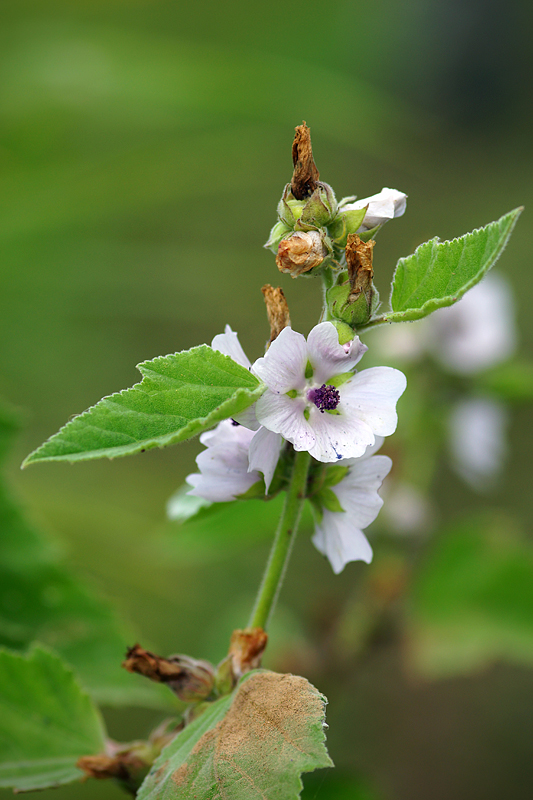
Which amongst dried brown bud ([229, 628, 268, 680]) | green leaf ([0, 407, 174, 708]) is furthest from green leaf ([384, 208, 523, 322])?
green leaf ([0, 407, 174, 708])

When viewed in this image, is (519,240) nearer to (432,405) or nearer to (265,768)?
(432,405)

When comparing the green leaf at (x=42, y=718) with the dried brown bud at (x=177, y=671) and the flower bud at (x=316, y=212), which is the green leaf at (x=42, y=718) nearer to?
the dried brown bud at (x=177, y=671)

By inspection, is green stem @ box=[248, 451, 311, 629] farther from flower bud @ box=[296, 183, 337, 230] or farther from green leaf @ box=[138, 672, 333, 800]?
flower bud @ box=[296, 183, 337, 230]

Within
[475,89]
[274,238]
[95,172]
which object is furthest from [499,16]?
[274,238]

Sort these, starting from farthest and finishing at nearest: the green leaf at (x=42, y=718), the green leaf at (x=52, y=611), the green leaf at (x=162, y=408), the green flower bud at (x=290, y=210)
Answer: the green leaf at (x=52, y=611) < the green leaf at (x=42, y=718) < the green flower bud at (x=290, y=210) < the green leaf at (x=162, y=408)

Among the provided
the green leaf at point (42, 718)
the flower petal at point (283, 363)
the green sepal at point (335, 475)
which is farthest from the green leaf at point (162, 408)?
the green leaf at point (42, 718)

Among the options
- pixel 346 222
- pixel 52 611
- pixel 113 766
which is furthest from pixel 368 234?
pixel 52 611

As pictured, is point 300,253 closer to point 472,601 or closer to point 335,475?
point 335,475
